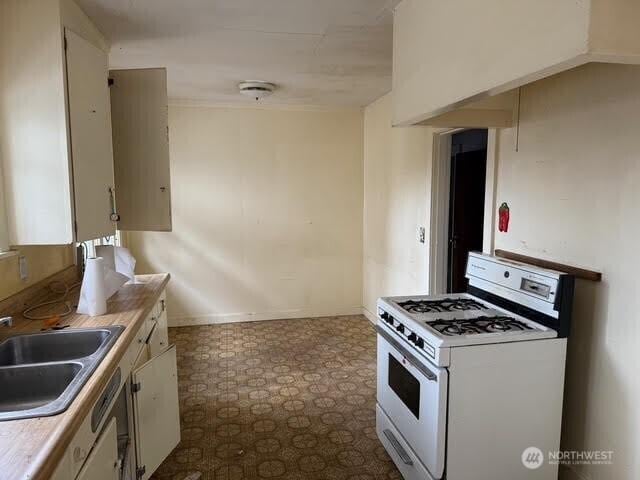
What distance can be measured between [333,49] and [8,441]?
8.53ft

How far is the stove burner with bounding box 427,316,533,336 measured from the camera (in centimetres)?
191

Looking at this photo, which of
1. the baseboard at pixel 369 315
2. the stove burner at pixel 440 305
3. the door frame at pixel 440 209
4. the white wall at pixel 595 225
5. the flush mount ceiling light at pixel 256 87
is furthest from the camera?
the baseboard at pixel 369 315

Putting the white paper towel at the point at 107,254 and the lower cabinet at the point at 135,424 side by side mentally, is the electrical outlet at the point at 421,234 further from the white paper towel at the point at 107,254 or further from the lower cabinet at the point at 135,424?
the white paper towel at the point at 107,254

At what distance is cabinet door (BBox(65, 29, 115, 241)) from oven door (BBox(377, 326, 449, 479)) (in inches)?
63.5

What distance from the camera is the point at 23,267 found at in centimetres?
217

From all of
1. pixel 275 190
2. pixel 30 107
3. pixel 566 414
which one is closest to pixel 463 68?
pixel 566 414

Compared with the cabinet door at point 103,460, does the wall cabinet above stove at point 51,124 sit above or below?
above

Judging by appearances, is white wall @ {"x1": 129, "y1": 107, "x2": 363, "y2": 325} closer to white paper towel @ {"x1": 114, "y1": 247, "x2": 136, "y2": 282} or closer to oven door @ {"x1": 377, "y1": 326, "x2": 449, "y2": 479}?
white paper towel @ {"x1": 114, "y1": 247, "x2": 136, "y2": 282}

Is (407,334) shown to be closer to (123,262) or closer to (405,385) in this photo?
(405,385)

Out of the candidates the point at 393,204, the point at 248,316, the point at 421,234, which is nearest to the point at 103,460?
the point at 421,234

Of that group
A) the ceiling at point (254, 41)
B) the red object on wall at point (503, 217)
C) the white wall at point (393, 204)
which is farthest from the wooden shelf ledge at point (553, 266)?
the ceiling at point (254, 41)

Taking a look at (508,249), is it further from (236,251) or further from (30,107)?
(236,251)

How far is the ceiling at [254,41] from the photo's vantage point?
7.02 feet

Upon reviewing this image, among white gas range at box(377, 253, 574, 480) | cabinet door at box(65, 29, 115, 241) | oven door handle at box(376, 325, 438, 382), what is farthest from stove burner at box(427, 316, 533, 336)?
cabinet door at box(65, 29, 115, 241)
